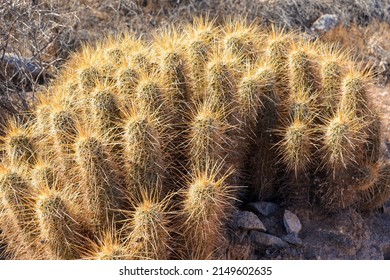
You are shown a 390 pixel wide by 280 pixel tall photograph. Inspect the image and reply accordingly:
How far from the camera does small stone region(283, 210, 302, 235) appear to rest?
389 cm

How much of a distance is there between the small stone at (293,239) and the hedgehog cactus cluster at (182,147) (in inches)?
11.9

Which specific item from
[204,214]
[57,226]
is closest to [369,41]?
[204,214]

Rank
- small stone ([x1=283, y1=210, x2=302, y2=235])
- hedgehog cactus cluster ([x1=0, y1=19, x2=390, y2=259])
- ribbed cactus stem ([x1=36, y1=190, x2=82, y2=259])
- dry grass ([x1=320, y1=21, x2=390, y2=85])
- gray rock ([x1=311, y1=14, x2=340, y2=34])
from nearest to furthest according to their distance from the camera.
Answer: ribbed cactus stem ([x1=36, y1=190, x2=82, y2=259]), hedgehog cactus cluster ([x1=0, y1=19, x2=390, y2=259]), small stone ([x1=283, y1=210, x2=302, y2=235]), dry grass ([x1=320, y1=21, x2=390, y2=85]), gray rock ([x1=311, y1=14, x2=340, y2=34])

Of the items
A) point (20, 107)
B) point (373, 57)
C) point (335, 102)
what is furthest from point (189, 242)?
point (373, 57)

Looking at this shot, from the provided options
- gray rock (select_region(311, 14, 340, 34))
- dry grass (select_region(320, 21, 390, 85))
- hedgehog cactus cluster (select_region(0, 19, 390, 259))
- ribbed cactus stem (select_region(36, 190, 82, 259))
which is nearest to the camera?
ribbed cactus stem (select_region(36, 190, 82, 259))

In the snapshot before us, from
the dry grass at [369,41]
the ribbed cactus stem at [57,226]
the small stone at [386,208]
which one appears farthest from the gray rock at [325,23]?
the ribbed cactus stem at [57,226]

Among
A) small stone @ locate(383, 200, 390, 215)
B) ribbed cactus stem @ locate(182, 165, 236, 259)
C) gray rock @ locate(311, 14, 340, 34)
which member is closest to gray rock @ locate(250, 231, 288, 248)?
ribbed cactus stem @ locate(182, 165, 236, 259)

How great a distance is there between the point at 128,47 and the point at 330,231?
1.96 m

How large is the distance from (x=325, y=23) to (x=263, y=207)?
3591 mm

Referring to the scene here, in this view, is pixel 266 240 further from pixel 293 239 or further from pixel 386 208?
pixel 386 208

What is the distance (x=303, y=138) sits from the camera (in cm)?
361

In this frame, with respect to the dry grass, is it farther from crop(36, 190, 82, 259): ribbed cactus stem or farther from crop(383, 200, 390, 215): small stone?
crop(36, 190, 82, 259): ribbed cactus stem

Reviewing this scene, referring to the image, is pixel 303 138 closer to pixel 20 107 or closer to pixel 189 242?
pixel 189 242

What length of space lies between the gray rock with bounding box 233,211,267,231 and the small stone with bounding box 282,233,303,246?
0.51 ft
